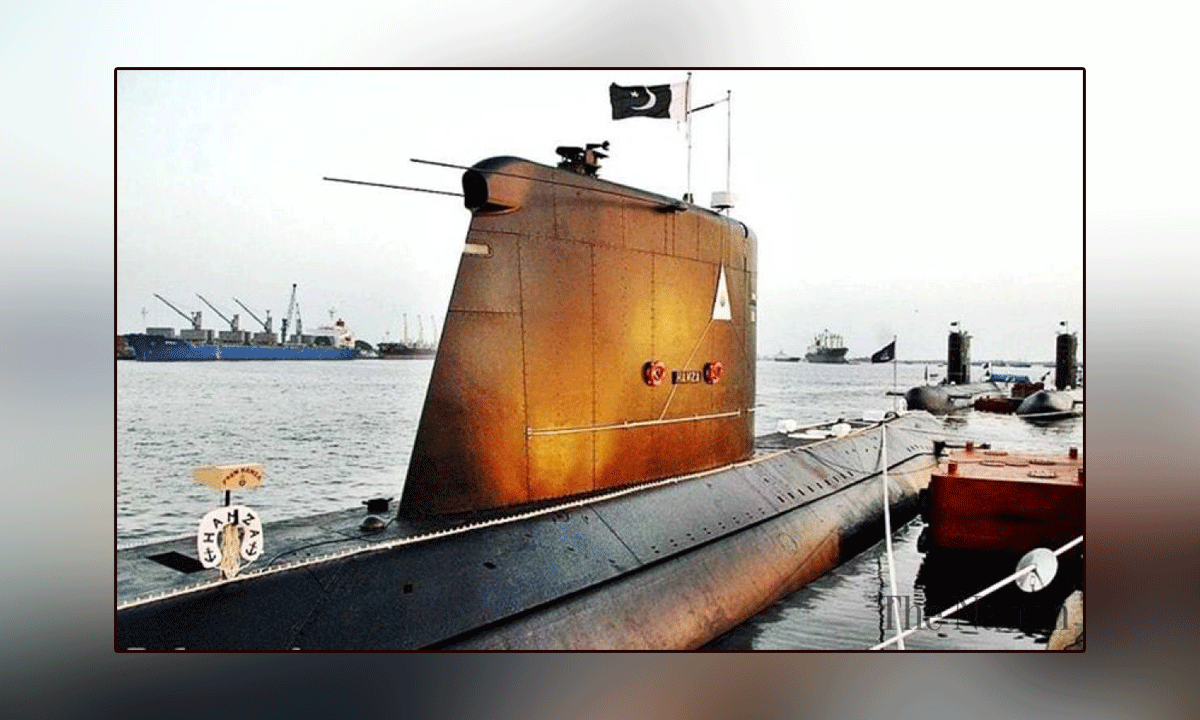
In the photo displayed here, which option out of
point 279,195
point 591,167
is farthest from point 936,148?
point 279,195

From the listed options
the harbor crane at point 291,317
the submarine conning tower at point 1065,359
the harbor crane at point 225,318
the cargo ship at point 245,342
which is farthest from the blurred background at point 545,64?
the harbor crane at point 291,317

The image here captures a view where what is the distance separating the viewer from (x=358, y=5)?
3391 mm

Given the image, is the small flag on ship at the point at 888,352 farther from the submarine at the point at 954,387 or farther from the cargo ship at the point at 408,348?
the cargo ship at the point at 408,348

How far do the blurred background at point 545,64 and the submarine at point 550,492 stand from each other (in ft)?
0.84

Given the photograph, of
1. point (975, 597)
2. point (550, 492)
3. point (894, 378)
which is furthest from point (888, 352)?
point (550, 492)

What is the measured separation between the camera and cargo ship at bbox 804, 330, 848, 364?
360 cm

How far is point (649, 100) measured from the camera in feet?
11.2

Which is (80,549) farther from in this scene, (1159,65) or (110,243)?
(1159,65)

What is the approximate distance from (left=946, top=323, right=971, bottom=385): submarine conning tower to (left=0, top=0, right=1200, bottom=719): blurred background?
0.42 m

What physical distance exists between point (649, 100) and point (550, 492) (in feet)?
4.71

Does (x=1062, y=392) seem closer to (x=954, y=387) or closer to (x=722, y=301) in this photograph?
(x=954, y=387)

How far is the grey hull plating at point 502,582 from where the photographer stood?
304 centimetres

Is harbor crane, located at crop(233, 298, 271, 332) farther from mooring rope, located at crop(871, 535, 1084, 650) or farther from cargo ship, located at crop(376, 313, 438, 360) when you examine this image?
mooring rope, located at crop(871, 535, 1084, 650)

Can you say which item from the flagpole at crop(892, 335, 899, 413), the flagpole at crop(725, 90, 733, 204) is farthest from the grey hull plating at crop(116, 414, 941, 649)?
the flagpole at crop(725, 90, 733, 204)
